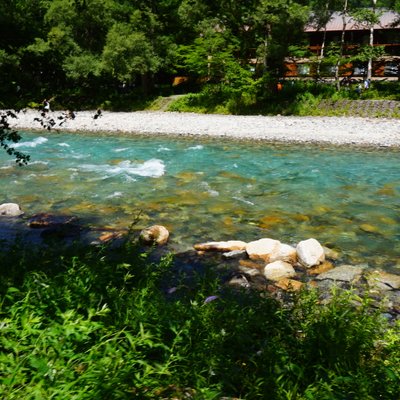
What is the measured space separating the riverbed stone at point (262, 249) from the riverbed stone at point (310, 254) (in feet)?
1.28

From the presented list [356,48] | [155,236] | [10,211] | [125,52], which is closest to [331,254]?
[155,236]

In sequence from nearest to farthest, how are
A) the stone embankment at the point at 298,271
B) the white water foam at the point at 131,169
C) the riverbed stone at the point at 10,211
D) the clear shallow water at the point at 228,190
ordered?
the stone embankment at the point at 298,271 → the clear shallow water at the point at 228,190 → the riverbed stone at the point at 10,211 → the white water foam at the point at 131,169

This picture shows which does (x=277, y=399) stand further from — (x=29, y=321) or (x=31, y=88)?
(x=31, y=88)

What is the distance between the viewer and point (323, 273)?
20.8 feet

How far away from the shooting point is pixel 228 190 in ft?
38.9

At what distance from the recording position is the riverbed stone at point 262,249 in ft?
22.2

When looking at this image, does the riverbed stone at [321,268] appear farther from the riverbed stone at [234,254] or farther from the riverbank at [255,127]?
the riverbank at [255,127]

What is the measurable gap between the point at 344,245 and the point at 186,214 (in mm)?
3468

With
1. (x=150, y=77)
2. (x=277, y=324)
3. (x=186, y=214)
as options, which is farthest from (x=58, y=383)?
(x=150, y=77)

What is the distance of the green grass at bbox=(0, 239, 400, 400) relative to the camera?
2650 mm

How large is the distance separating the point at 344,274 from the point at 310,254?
0.62m

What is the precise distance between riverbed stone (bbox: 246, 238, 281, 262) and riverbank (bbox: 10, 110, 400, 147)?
13432 millimetres

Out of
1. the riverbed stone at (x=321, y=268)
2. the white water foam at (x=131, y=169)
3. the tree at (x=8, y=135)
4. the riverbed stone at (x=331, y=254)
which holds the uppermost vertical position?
the tree at (x=8, y=135)

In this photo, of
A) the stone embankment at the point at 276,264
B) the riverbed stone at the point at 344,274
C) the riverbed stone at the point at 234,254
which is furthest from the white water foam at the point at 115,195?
the riverbed stone at the point at 344,274
